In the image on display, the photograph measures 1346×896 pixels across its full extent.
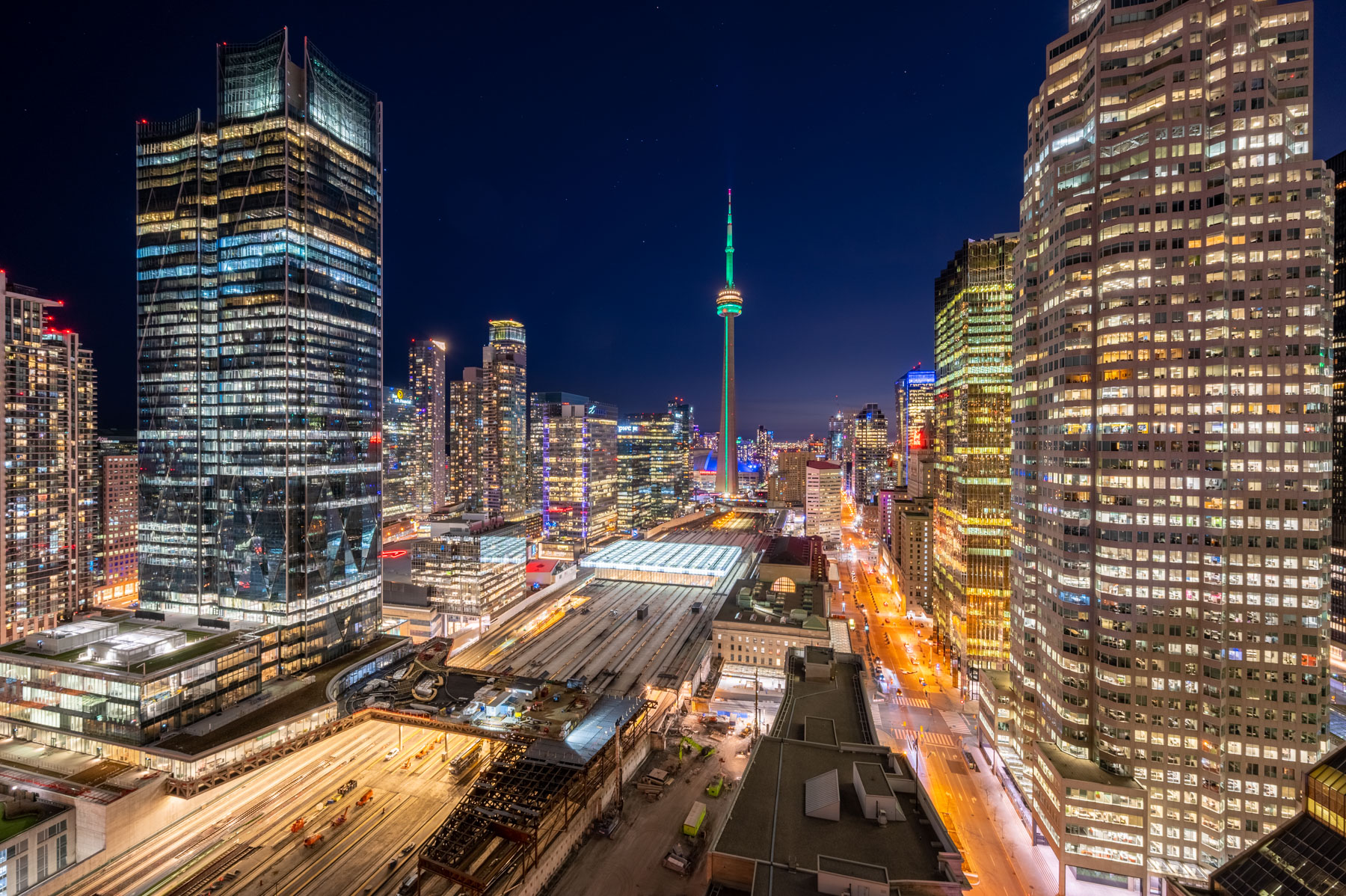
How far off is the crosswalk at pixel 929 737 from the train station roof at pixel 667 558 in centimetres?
7279

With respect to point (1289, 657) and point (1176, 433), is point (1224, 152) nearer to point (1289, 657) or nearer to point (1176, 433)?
point (1176, 433)

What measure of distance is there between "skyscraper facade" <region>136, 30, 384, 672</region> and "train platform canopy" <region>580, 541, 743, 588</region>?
73067mm

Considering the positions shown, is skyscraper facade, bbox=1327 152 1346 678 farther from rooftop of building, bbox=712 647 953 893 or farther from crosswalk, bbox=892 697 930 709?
rooftop of building, bbox=712 647 953 893

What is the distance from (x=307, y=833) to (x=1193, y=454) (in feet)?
282

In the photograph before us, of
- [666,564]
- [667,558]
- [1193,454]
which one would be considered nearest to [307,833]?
[1193,454]

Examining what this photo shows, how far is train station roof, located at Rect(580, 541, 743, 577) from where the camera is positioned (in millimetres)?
144250

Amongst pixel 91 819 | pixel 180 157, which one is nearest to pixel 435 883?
pixel 91 819

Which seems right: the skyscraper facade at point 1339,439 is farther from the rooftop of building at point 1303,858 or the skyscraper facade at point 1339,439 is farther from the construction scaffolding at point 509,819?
the construction scaffolding at point 509,819

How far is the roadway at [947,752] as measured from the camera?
4891cm

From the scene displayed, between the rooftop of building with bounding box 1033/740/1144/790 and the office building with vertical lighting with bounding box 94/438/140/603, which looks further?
the office building with vertical lighting with bounding box 94/438/140/603

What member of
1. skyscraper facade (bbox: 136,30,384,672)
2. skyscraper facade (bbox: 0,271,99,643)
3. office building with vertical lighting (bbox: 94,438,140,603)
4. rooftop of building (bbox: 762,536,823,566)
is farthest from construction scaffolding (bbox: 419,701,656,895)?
office building with vertical lighting (bbox: 94,438,140,603)

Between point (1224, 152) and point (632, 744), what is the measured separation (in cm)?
8127

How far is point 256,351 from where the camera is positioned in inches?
2908

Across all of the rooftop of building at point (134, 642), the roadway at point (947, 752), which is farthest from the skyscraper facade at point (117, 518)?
the roadway at point (947, 752)
